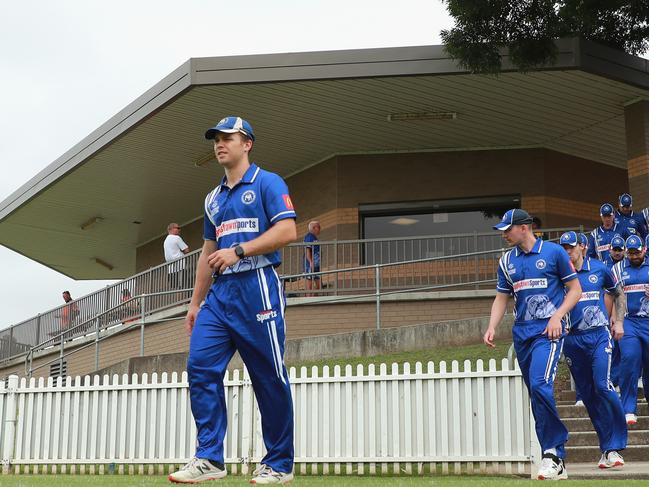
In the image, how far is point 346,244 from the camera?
20.7 metres

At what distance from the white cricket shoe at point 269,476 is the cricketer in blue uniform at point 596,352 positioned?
382cm

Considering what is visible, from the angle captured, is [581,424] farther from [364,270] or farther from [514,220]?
[364,270]

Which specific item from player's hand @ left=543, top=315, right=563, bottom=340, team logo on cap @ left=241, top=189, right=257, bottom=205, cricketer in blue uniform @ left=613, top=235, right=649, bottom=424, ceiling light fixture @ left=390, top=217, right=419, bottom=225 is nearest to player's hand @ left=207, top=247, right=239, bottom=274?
team logo on cap @ left=241, top=189, right=257, bottom=205

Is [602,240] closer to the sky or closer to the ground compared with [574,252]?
closer to the sky

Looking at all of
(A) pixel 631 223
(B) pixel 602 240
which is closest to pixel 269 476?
(B) pixel 602 240

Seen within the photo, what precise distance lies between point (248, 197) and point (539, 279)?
302cm

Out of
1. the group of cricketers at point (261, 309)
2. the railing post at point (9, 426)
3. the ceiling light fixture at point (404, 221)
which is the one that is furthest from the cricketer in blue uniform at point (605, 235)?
the railing post at point (9, 426)

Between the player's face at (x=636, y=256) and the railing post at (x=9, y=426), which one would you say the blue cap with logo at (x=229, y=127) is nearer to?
the player's face at (x=636, y=256)

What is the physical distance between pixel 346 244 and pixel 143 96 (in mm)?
4929

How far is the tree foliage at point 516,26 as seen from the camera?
16.5 metres

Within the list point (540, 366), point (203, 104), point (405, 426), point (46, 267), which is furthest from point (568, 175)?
point (46, 267)

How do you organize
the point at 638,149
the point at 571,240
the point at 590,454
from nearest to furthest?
the point at 571,240 < the point at 590,454 < the point at 638,149

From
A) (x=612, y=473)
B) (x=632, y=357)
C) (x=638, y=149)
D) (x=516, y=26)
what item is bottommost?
(x=612, y=473)

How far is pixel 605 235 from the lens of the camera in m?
16.8
